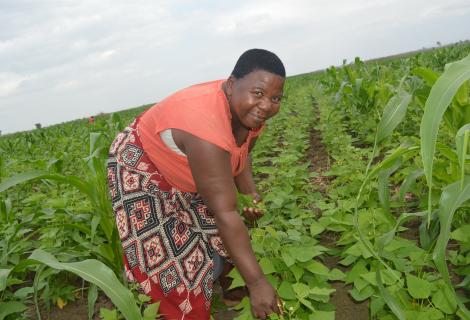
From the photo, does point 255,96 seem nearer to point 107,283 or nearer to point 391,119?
point 391,119

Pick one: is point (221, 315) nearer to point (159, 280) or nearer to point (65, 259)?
point (159, 280)

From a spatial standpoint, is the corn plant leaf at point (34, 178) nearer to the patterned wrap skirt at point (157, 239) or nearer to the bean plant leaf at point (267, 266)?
the patterned wrap skirt at point (157, 239)

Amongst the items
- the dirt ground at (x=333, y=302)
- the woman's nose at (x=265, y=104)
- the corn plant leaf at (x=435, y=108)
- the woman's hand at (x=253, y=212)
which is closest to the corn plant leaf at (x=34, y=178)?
the dirt ground at (x=333, y=302)

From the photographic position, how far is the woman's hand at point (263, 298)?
1.46m

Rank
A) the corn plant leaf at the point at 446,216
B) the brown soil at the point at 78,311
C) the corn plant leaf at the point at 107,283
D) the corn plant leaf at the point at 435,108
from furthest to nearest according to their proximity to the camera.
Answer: the brown soil at the point at 78,311 → the corn plant leaf at the point at 107,283 → the corn plant leaf at the point at 446,216 → the corn plant leaf at the point at 435,108

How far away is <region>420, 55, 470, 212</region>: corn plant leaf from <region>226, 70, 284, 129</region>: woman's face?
68 cm

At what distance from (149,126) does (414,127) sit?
116 inches

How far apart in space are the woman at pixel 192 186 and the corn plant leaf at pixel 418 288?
454 mm

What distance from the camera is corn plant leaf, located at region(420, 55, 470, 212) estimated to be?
2.66ft

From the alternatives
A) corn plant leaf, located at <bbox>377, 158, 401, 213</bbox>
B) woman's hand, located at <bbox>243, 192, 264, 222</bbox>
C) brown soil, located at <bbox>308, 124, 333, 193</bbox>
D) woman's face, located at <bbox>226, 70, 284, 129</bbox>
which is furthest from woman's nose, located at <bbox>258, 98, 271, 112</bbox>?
brown soil, located at <bbox>308, 124, 333, 193</bbox>

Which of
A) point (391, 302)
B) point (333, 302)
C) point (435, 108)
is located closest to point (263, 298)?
point (391, 302)

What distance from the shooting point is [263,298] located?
1.46 m

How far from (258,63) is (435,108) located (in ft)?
2.58

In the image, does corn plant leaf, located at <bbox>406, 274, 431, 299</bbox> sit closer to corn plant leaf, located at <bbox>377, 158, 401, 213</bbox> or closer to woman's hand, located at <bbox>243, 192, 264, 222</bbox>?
corn plant leaf, located at <bbox>377, 158, 401, 213</bbox>
